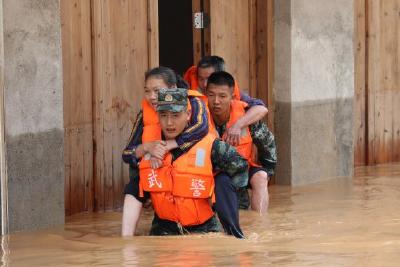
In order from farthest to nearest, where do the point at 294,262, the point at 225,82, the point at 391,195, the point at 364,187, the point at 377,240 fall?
the point at 364,187 → the point at 391,195 → the point at 225,82 → the point at 377,240 → the point at 294,262

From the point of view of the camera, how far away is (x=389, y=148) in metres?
15.3

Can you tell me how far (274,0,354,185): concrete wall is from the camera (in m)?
13.0

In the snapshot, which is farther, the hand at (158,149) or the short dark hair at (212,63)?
the short dark hair at (212,63)

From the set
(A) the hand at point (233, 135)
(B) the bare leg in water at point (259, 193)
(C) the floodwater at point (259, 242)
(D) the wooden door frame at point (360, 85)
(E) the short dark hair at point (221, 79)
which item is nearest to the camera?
(C) the floodwater at point (259, 242)

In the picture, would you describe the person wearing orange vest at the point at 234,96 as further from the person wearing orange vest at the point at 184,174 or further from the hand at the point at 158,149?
the hand at the point at 158,149

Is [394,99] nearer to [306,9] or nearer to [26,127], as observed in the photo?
[306,9]

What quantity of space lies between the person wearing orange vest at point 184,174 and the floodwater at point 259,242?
0.20m

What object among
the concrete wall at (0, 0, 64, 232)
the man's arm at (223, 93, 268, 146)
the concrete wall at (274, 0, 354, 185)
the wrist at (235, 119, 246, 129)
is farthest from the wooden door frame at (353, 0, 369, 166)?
the concrete wall at (0, 0, 64, 232)

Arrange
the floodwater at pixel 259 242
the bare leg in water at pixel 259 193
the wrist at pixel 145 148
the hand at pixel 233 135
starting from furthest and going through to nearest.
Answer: the bare leg in water at pixel 259 193
the hand at pixel 233 135
the wrist at pixel 145 148
the floodwater at pixel 259 242

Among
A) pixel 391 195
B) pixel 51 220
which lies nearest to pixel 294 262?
pixel 51 220

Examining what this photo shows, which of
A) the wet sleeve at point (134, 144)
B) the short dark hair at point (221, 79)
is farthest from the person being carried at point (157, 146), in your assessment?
the short dark hair at point (221, 79)

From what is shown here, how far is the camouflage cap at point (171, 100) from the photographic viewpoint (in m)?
9.23

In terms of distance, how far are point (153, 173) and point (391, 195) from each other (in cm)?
345

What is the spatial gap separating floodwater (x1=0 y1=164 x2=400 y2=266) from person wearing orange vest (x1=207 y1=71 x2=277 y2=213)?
22 centimetres
